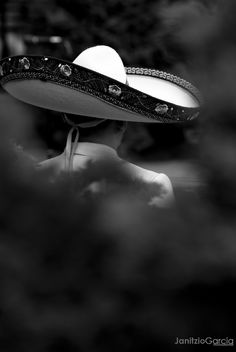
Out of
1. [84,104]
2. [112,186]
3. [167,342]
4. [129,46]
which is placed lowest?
[167,342]

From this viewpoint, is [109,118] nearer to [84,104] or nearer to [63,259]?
[84,104]

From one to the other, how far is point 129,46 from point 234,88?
18.8 ft

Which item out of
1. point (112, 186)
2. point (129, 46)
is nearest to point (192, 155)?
point (112, 186)

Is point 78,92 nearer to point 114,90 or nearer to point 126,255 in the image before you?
point 114,90

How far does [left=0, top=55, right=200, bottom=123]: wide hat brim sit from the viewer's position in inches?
85.0

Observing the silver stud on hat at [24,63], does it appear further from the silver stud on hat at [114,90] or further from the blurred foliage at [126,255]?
the blurred foliage at [126,255]

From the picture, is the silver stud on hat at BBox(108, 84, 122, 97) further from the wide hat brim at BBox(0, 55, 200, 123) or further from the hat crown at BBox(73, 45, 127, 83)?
the hat crown at BBox(73, 45, 127, 83)

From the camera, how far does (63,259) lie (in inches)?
26.5

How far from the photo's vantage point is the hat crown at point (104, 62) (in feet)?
8.14

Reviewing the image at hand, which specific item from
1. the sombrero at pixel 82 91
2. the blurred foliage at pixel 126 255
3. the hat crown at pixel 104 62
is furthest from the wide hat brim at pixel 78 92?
the blurred foliage at pixel 126 255

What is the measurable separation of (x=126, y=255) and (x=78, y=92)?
1596 millimetres

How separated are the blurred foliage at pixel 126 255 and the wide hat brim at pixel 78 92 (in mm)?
1453

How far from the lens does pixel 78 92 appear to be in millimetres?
2215

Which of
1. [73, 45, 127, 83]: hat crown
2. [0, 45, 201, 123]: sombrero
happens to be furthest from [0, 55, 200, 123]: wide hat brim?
[73, 45, 127, 83]: hat crown
